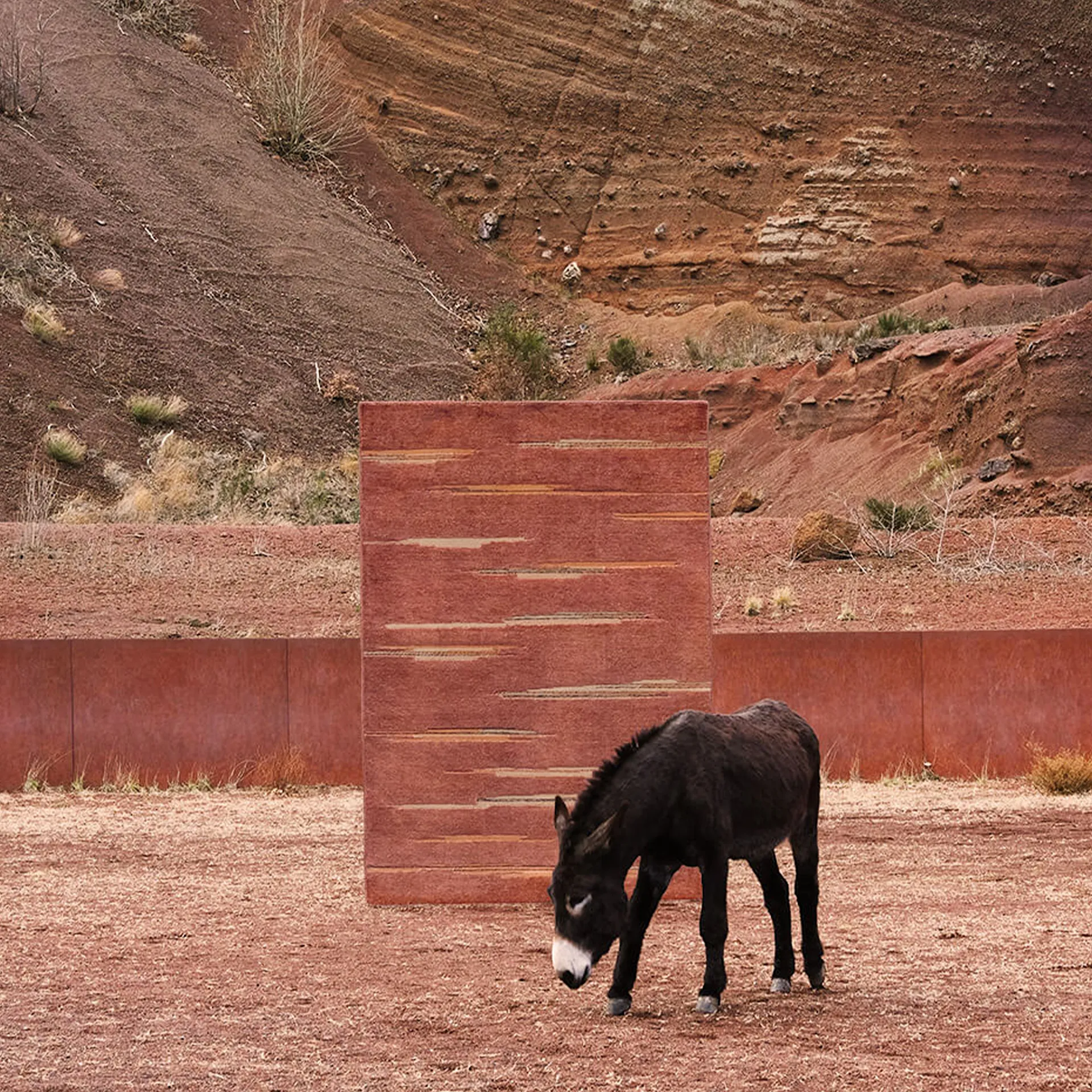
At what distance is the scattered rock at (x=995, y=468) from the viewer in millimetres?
32094

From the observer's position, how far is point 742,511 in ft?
119

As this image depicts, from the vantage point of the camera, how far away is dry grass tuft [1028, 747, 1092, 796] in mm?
17172

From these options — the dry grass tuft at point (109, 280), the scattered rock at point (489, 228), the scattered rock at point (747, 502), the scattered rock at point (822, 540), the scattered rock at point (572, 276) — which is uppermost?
the scattered rock at point (489, 228)

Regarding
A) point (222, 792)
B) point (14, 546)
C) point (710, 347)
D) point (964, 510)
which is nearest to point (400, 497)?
point (222, 792)

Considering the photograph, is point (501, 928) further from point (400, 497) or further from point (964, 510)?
point (964, 510)

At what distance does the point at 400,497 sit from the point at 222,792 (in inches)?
282

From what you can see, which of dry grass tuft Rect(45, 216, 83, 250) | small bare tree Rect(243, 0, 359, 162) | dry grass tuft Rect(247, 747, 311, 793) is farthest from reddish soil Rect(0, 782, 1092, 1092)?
small bare tree Rect(243, 0, 359, 162)

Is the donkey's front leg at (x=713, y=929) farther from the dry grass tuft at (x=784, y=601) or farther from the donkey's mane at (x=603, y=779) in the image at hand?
the dry grass tuft at (x=784, y=601)

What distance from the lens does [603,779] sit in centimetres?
809

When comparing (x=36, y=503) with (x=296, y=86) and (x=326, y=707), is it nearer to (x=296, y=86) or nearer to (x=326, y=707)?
(x=326, y=707)

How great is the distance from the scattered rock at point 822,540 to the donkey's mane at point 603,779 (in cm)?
1986

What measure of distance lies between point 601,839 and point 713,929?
68 cm

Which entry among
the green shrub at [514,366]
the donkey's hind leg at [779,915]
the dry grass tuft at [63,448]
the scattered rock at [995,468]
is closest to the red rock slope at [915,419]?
the scattered rock at [995,468]

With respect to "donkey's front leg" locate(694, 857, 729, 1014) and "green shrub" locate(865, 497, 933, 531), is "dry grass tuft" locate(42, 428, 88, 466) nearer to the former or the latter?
"green shrub" locate(865, 497, 933, 531)
